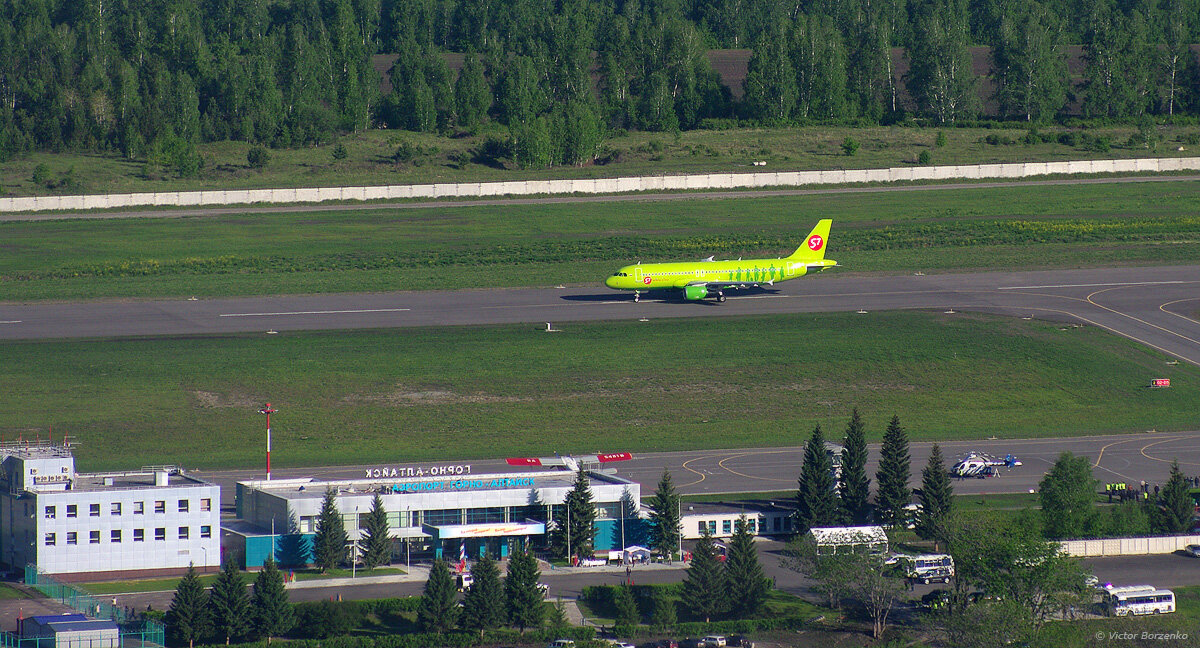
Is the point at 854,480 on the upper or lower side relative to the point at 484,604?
upper

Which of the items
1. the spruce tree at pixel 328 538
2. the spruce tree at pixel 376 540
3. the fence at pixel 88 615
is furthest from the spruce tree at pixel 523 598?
the fence at pixel 88 615

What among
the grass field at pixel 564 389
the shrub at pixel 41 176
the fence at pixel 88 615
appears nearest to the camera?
the fence at pixel 88 615

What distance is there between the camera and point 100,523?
7806cm

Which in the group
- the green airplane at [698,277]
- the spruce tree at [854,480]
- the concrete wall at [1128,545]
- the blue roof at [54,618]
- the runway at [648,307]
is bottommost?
the blue roof at [54,618]

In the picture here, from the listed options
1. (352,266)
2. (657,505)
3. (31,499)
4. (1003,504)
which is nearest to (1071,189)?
(352,266)

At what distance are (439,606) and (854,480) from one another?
1178 inches

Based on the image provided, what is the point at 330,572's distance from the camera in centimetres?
7906

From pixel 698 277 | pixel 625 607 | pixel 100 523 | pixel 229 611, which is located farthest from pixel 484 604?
pixel 698 277

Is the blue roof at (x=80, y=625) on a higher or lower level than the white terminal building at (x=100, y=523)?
lower

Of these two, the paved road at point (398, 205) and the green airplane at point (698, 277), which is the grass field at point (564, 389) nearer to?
the green airplane at point (698, 277)

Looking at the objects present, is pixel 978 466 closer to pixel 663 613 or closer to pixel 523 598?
pixel 663 613

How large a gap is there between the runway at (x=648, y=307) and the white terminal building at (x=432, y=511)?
147ft

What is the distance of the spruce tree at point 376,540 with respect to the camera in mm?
79625

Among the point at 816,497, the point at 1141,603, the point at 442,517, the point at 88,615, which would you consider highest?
the point at 816,497
